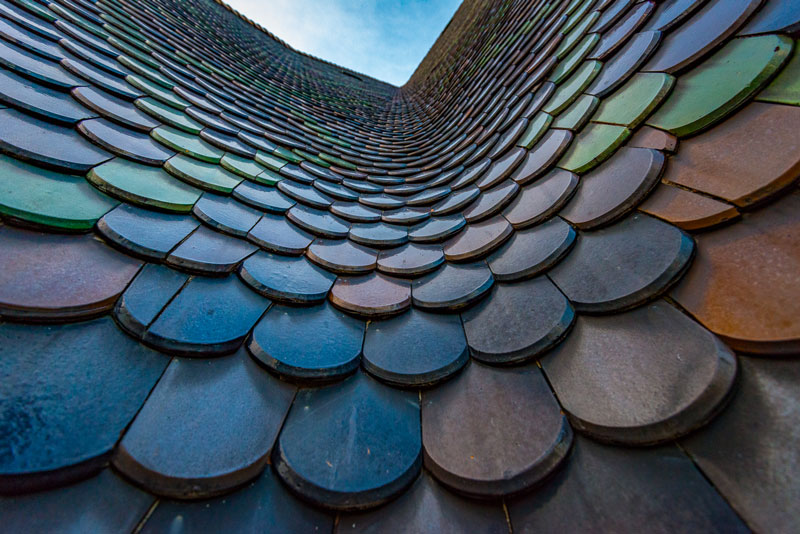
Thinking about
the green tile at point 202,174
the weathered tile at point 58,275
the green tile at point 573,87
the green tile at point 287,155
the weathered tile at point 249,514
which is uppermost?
the green tile at point 573,87

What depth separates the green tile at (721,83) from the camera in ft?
2.58

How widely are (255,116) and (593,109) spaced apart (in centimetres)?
212

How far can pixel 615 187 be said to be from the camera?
94cm

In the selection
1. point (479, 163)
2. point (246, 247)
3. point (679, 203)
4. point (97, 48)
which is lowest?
point (246, 247)

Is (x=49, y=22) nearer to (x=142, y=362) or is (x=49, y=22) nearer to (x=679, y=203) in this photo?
(x=142, y=362)

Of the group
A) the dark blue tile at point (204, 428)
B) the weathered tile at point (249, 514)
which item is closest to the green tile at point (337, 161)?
the dark blue tile at point (204, 428)

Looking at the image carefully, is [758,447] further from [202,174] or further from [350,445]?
[202,174]

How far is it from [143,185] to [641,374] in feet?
5.32

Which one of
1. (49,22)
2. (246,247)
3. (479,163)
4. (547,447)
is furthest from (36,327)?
(49,22)

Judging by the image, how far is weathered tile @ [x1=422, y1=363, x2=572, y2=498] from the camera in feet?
2.06

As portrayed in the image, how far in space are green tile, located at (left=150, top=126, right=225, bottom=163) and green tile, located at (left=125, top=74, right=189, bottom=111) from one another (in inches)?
13.3

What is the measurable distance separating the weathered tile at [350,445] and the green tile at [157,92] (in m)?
1.81

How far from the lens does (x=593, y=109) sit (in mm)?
1203

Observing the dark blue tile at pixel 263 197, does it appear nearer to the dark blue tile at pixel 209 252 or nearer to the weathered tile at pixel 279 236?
the weathered tile at pixel 279 236
